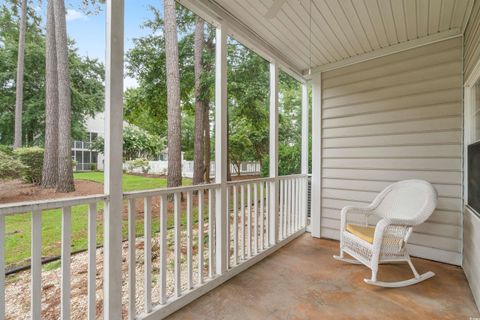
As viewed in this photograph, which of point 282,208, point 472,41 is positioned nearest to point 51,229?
point 282,208

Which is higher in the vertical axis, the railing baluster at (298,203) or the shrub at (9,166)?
the shrub at (9,166)

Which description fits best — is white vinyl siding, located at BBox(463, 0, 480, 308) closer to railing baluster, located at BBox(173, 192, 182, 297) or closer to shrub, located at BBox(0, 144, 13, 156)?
railing baluster, located at BBox(173, 192, 182, 297)

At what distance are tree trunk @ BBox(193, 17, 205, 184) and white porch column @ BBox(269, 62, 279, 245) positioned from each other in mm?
939

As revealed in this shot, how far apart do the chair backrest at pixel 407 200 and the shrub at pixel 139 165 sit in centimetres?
244

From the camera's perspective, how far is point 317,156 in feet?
12.2

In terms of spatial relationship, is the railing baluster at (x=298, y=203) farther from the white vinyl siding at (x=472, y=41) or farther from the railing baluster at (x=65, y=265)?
the railing baluster at (x=65, y=265)

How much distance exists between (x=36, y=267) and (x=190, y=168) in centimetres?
151

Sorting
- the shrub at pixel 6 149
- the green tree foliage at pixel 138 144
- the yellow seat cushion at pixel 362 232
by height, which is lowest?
the yellow seat cushion at pixel 362 232

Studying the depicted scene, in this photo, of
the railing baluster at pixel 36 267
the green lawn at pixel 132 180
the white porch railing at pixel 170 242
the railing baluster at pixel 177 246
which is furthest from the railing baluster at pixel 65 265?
the railing baluster at pixel 177 246

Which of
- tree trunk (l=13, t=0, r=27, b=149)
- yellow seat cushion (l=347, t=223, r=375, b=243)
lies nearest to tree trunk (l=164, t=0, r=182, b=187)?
tree trunk (l=13, t=0, r=27, b=149)

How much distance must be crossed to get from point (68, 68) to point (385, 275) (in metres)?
3.21

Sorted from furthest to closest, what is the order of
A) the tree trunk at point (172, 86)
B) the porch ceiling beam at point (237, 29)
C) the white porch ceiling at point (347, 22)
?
the tree trunk at point (172, 86)
the white porch ceiling at point (347, 22)
the porch ceiling beam at point (237, 29)

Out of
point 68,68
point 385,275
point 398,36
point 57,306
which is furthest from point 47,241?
point 398,36

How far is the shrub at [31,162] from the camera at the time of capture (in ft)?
3.91
